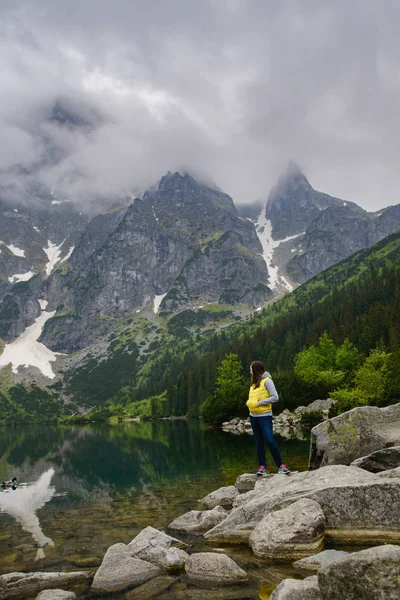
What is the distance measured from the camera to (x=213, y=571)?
8.98 metres

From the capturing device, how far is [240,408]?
81.2 metres

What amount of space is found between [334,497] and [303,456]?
1994 cm

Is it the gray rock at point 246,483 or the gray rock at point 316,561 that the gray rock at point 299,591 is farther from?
the gray rock at point 246,483

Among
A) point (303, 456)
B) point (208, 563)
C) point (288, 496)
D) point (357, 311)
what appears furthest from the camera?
point (357, 311)

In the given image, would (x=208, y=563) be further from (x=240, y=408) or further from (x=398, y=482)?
(x=240, y=408)

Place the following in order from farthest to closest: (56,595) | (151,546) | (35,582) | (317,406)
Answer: (317,406), (151,546), (35,582), (56,595)

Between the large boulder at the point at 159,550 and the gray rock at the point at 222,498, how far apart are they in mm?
5530

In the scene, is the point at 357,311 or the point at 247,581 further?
the point at 357,311

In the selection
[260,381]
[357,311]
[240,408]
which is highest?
[357,311]

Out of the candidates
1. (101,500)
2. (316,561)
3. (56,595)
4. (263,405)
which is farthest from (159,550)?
(101,500)

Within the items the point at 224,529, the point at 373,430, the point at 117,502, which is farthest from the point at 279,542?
the point at 117,502

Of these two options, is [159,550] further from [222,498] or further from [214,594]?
[222,498]

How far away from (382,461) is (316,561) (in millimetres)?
7005

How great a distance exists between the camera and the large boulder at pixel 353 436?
17.0m
